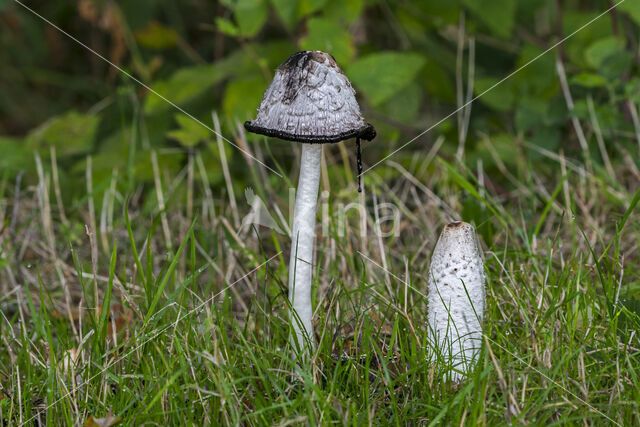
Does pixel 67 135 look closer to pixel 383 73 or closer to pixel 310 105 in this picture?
pixel 383 73

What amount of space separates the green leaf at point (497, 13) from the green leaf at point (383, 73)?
1.21ft

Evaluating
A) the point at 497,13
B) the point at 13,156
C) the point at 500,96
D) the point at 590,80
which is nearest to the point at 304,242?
the point at 590,80

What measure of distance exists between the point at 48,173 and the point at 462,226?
2.38 metres

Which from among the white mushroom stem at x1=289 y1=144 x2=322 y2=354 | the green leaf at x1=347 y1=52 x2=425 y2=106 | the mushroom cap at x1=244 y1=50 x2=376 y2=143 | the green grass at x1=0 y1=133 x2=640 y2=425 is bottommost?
the green grass at x1=0 y1=133 x2=640 y2=425

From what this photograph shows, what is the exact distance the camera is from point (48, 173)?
Answer: 11.9 ft

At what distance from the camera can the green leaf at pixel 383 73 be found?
11.2ft

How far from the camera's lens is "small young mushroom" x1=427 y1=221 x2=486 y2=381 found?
2.00m

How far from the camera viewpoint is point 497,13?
359 centimetres

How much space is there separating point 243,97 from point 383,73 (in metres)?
0.69

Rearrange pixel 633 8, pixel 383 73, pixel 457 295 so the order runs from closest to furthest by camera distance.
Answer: pixel 457 295 → pixel 633 8 → pixel 383 73

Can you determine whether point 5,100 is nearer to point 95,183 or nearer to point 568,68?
point 95,183

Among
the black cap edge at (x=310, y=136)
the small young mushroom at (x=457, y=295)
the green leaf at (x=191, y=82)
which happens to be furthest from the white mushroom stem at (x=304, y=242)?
the green leaf at (x=191, y=82)

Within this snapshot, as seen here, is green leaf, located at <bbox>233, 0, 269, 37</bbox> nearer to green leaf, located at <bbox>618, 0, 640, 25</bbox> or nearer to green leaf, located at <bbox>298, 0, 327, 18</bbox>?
green leaf, located at <bbox>298, 0, 327, 18</bbox>

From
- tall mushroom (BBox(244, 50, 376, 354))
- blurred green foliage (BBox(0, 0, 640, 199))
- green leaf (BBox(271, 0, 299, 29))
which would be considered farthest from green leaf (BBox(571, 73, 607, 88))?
tall mushroom (BBox(244, 50, 376, 354))
